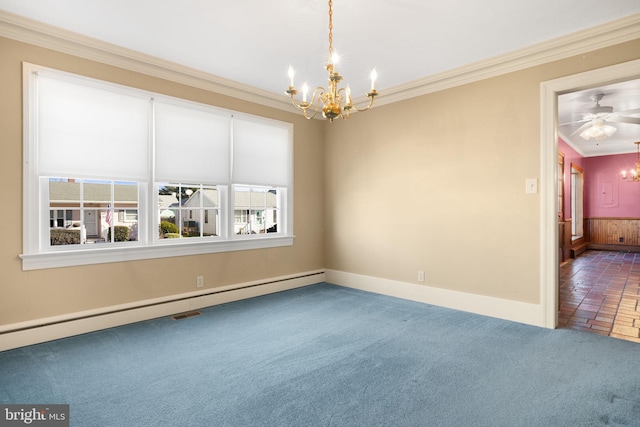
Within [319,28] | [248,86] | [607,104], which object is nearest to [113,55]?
[248,86]

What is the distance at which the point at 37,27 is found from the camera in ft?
9.53

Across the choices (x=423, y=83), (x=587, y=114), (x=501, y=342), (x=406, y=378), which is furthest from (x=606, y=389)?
(x=587, y=114)

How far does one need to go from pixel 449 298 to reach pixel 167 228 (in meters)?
3.37

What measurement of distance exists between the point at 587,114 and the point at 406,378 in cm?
551

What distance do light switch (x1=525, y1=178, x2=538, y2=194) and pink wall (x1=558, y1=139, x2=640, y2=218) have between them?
7028 mm

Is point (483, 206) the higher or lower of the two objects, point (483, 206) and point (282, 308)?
the higher

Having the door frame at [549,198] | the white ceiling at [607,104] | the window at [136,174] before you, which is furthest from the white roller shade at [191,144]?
the white ceiling at [607,104]

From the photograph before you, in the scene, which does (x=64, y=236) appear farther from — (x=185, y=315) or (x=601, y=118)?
(x=601, y=118)

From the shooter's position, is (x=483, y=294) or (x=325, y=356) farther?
(x=483, y=294)

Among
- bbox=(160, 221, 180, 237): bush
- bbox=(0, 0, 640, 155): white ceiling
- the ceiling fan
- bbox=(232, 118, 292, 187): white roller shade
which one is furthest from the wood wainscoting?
bbox=(160, 221, 180, 237): bush

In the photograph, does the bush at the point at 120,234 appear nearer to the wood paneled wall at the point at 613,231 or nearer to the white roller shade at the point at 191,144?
the white roller shade at the point at 191,144

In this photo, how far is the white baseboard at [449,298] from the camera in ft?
11.5

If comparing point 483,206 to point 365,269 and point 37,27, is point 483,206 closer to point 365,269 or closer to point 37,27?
point 365,269
